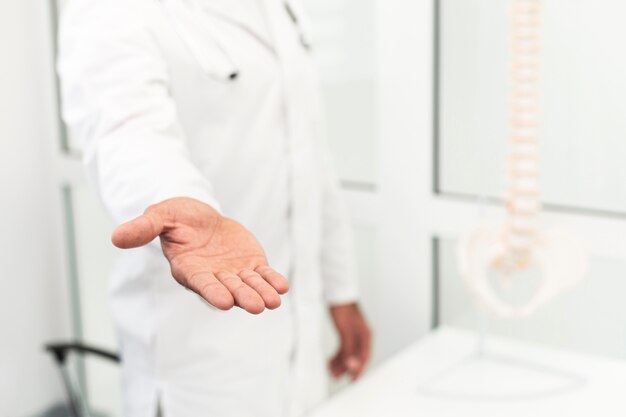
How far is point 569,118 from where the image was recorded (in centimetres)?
151

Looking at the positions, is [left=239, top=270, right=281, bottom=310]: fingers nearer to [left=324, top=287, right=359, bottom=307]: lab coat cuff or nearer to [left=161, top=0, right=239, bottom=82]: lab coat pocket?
[left=161, top=0, right=239, bottom=82]: lab coat pocket

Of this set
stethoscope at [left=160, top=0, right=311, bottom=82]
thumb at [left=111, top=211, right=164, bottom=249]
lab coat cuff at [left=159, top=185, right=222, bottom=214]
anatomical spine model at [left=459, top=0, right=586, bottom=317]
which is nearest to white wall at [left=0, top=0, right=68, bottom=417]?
stethoscope at [left=160, top=0, right=311, bottom=82]

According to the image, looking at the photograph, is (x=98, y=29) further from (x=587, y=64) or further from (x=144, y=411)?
(x=587, y=64)

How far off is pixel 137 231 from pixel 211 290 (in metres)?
0.10

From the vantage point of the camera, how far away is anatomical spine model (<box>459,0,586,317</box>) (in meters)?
1.42

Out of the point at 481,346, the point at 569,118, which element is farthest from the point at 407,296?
the point at 569,118

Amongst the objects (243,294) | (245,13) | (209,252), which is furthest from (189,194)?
(245,13)

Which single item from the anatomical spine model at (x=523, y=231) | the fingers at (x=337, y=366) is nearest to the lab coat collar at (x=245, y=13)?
the anatomical spine model at (x=523, y=231)

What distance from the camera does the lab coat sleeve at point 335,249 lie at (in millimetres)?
1563

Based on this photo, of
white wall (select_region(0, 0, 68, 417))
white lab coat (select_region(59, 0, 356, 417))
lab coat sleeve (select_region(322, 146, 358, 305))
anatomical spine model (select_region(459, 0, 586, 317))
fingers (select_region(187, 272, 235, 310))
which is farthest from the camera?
white wall (select_region(0, 0, 68, 417))

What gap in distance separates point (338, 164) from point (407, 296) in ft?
1.03

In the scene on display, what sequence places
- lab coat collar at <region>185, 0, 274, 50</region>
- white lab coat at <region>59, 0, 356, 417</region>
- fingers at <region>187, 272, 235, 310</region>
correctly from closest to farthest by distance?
fingers at <region>187, 272, 235, 310</region> → white lab coat at <region>59, 0, 356, 417</region> → lab coat collar at <region>185, 0, 274, 50</region>

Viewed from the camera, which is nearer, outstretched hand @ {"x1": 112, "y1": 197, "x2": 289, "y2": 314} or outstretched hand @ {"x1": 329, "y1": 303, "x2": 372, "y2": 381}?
outstretched hand @ {"x1": 112, "y1": 197, "x2": 289, "y2": 314}

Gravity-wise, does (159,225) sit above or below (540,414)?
above
